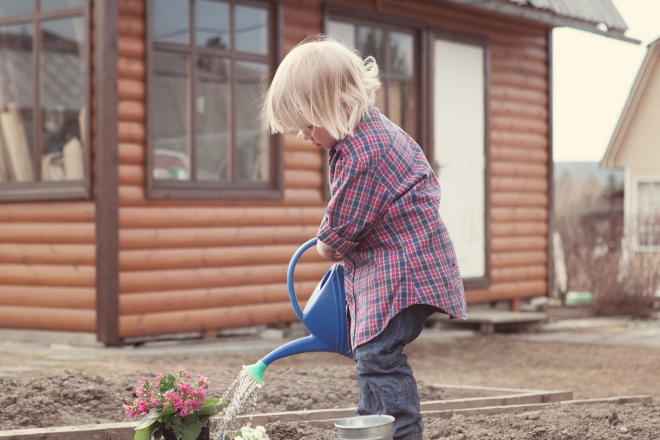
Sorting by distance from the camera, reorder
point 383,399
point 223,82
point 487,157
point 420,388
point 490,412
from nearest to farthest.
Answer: point 383,399 → point 490,412 → point 420,388 → point 223,82 → point 487,157

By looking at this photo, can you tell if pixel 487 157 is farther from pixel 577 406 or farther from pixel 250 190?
pixel 577 406

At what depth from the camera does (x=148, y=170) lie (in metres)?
6.91

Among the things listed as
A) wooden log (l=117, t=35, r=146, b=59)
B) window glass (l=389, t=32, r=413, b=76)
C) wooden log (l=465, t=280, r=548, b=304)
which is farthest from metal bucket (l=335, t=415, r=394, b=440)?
wooden log (l=465, t=280, r=548, b=304)

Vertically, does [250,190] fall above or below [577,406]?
above

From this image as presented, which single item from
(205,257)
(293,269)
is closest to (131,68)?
(205,257)

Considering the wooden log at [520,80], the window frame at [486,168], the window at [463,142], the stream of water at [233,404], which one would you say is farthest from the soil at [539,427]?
the wooden log at [520,80]

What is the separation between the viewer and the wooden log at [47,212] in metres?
6.83

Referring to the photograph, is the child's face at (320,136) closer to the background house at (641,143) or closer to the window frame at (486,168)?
the window frame at (486,168)

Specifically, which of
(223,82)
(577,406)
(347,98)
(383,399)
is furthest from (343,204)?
(223,82)

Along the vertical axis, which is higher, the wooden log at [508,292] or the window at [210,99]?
the window at [210,99]

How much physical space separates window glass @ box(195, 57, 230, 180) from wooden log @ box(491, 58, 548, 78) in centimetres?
374

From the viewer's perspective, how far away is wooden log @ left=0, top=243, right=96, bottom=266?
6816mm

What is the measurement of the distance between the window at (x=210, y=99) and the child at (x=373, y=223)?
4.32 m

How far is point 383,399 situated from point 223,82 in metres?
5.16
